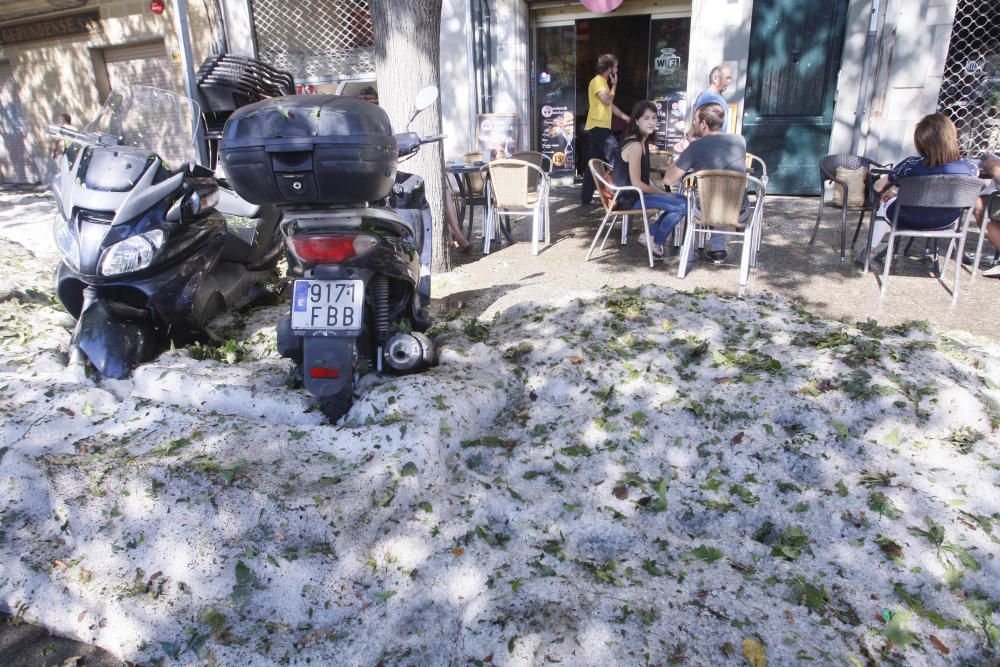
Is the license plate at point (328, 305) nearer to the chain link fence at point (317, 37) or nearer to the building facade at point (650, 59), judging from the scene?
the building facade at point (650, 59)

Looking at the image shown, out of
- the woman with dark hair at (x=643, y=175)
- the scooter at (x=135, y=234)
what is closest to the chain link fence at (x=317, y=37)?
the woman with dark hair at (x=643, y=175)

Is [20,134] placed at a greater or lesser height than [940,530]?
greater

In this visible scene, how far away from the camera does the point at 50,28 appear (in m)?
14.2

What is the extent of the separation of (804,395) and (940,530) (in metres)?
0.96

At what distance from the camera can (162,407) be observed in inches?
125

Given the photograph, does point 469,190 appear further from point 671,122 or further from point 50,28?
point 50,28

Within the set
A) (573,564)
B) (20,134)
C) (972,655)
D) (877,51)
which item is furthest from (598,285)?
(20,134)

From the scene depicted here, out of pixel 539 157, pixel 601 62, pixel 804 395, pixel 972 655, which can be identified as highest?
pixel 601 62

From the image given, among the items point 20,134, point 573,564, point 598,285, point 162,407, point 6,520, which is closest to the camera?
point 573,564

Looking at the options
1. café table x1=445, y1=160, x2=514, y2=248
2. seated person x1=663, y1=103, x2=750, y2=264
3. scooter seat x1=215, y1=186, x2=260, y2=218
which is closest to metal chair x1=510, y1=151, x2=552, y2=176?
café table x1=445, y1=160, x2=514, y2=248

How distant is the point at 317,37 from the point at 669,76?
242 inches

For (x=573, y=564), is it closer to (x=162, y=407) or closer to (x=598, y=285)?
(x=162, y=407)

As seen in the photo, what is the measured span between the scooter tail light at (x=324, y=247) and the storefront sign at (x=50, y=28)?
13854 millimetres

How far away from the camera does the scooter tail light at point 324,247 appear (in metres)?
3.11
